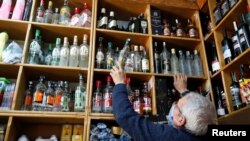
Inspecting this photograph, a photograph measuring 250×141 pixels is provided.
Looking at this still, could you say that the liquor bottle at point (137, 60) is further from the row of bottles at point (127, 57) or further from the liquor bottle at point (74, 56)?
the liquor bottle at point (74, 56)

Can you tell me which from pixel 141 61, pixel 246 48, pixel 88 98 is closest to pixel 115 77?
pixel 88 98

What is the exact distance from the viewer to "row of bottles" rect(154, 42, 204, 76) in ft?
5.67

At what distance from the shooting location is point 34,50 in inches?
62.5

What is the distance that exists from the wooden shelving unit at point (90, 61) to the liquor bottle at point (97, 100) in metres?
0.06

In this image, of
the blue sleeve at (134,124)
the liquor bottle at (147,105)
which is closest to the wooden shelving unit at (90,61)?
the liquor bottle at (147,105)

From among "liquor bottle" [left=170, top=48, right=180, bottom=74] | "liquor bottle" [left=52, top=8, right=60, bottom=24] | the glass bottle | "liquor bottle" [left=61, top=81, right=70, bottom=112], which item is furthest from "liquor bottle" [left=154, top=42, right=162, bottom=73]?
"liquor bottle" [left=52, top=8, right=60, bottom=24]

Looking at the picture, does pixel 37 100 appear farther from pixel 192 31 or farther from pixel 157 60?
pixel 192 31

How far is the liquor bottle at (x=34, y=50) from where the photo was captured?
1.57m

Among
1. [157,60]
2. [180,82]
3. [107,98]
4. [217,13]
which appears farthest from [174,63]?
[107,98]

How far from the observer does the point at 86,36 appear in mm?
1731

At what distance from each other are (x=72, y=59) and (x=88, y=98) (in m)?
0.34

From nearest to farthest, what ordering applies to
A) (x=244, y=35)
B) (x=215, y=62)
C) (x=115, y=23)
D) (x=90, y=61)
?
(x=244, y=35) → (x=90, y=61) → (x=215, y=62) → (x=115, y=23)

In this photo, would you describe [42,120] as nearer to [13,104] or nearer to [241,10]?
[13,104]

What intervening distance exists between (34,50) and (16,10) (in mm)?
313
